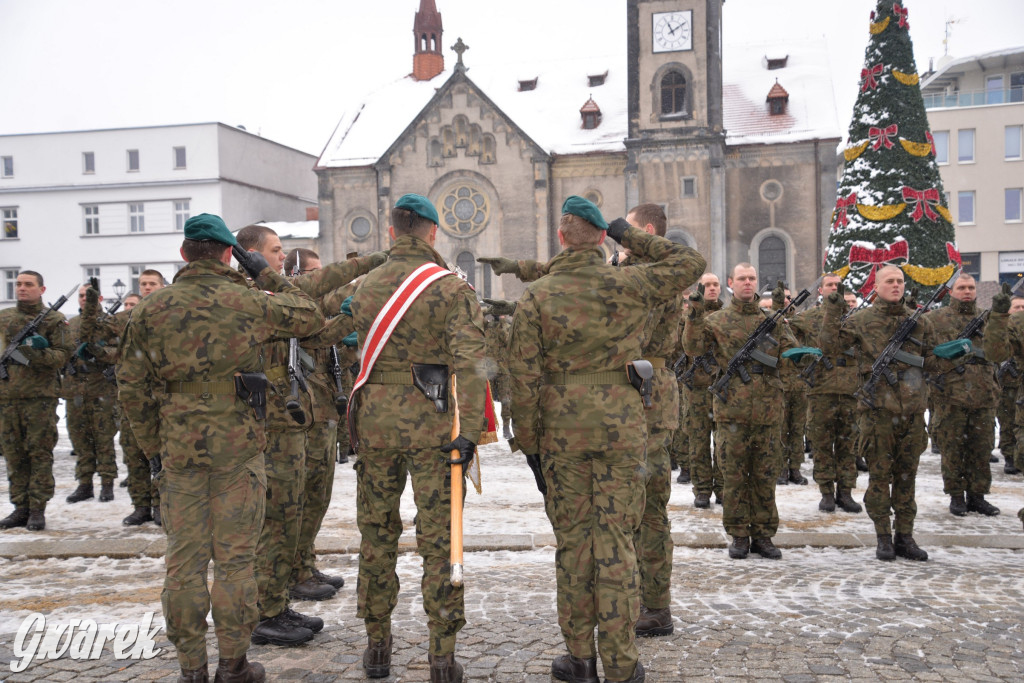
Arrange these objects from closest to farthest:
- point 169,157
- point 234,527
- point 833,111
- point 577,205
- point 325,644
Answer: point 234,527 < point 577,205 < point 325,644 < point 833,111 < point 169,157

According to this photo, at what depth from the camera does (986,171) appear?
43625 mm

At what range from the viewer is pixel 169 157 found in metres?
45.3

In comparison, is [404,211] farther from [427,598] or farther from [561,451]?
[427,598]

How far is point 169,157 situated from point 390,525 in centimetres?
4525

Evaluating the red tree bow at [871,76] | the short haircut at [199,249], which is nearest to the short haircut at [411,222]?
the short haircut at [199,249]

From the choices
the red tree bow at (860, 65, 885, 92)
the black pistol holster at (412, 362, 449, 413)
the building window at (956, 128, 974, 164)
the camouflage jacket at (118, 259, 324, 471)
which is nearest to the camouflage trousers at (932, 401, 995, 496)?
the black pistol holster at (412, 362, 449, 413)

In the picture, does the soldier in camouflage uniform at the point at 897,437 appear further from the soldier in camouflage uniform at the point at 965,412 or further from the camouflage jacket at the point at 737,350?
the soldier in camouflage uniform at the point at 965,412

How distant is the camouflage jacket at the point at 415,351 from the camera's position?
179 inches

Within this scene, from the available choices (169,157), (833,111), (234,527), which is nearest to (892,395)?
(234,527)

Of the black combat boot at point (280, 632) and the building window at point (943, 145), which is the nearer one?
the black combat boot at point (280, 632)

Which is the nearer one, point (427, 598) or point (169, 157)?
point (427, 598)

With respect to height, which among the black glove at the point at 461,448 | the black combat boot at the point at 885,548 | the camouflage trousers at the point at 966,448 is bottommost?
the black combat boot at the point at 885,548

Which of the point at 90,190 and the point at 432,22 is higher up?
the point at 432,22

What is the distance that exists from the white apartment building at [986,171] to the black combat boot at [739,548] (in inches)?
1656
